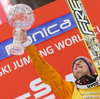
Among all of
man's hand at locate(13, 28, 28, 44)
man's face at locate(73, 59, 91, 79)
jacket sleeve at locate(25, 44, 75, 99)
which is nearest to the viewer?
man's hand at locate(13, 28, 28, 44)

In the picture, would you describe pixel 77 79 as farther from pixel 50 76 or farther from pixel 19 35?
pixel 19 35

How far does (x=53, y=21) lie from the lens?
432 cm

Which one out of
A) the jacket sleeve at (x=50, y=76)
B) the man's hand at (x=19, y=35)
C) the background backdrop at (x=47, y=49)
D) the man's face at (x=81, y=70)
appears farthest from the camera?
the background backdrop at (x=47, y=49)

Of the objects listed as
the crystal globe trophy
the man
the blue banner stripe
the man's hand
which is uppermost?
the crystal globe trophy

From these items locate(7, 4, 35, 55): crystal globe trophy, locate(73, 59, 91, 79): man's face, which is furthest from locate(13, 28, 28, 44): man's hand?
locate(73, 59, 91, 79): man's face

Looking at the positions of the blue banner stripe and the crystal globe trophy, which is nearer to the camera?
the crystal globe trophy

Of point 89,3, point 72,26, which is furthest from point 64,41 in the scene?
point 89,3

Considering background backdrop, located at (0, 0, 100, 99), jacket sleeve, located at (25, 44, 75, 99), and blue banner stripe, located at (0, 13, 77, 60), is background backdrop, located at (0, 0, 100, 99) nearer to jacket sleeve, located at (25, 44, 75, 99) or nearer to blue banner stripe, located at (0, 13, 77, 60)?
blue banner stripe, located at (0, 13, 77, 60)

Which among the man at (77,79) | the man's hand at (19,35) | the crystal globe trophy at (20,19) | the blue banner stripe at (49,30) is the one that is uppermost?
the crystal globe trophy at (20,19)

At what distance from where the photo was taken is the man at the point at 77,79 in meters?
3.26

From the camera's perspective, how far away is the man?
326 cm

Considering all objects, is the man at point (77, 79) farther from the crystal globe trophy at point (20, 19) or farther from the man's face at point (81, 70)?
the crystal globe trophy at point (20, 19)

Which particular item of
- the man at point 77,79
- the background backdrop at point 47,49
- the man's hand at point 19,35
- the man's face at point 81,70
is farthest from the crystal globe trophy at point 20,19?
the background backdrop at point 47,49

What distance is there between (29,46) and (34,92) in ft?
4.24
